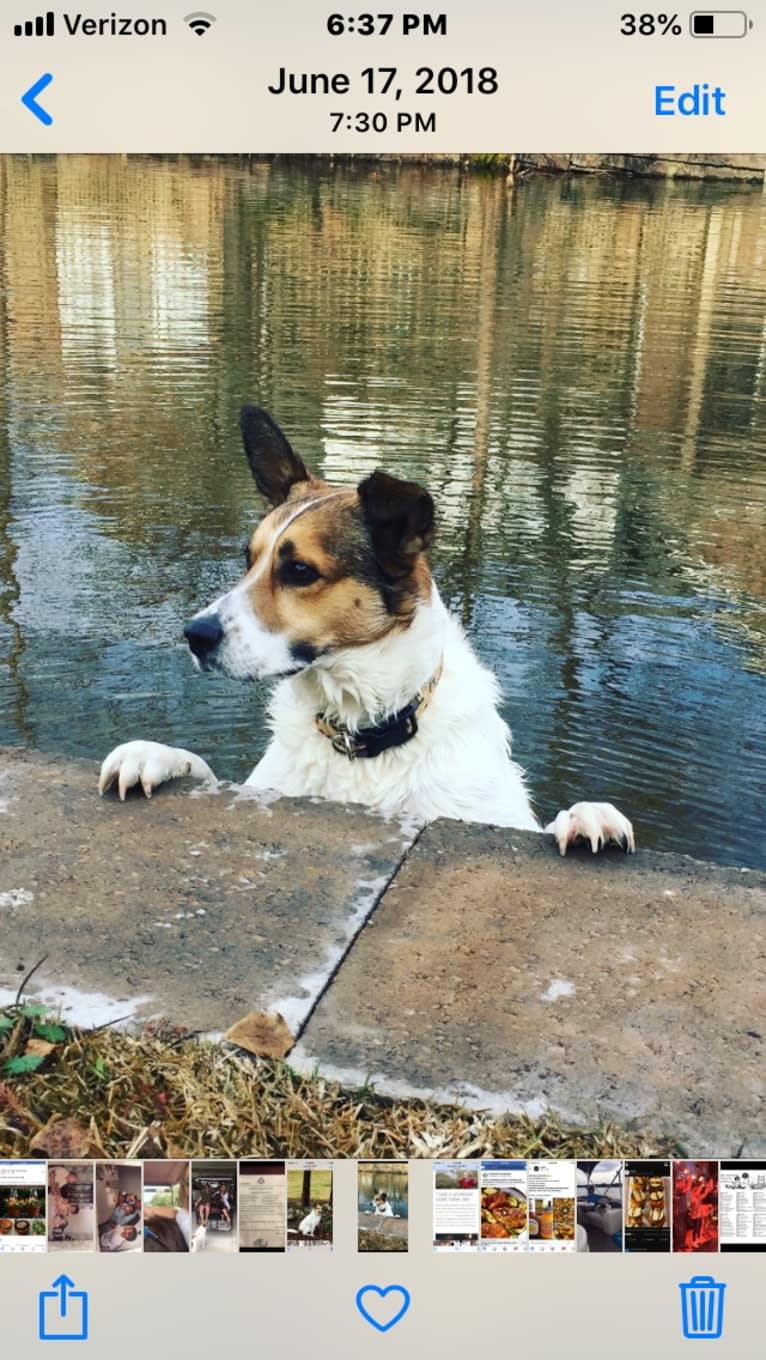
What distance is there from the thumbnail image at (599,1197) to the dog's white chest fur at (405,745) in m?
1.38

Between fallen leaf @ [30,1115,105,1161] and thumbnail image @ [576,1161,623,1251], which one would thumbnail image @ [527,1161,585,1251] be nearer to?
thumbnail image @ [576,1161,623,1251]

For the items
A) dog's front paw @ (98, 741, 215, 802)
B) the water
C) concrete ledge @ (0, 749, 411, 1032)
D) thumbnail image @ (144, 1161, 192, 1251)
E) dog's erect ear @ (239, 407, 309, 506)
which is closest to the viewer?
thumbnail image @ (144, 1161, 192, 1251)

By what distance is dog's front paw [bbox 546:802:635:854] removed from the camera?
2.67 meters

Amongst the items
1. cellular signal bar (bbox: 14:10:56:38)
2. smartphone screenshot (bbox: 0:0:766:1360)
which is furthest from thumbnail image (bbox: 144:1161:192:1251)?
cellular signal bar (bbox: 14:10:56:38)

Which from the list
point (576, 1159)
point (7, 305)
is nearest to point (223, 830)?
point (576, 1159)

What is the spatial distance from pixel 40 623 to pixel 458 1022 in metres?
4.42

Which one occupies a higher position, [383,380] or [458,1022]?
[383,380]

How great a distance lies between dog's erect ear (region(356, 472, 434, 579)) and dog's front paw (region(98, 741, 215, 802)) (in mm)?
755

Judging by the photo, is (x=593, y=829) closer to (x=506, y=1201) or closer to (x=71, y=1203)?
(x=506, y=1201)

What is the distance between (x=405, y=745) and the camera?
335cm

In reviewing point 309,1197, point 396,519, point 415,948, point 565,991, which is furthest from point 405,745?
point 309,1197

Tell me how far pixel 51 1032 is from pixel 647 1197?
1.04 m

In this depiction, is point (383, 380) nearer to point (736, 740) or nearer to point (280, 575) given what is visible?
point (736, 740)

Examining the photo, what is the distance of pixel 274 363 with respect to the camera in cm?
1050
